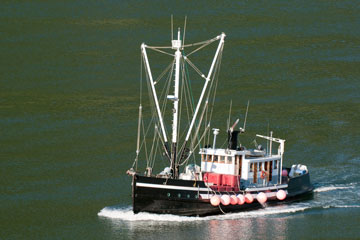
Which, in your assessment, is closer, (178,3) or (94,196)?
(94,196)

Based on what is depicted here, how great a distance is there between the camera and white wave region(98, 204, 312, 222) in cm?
5175

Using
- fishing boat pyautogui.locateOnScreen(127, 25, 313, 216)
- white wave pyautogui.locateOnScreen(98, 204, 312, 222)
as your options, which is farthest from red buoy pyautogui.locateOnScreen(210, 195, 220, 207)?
white wave pyautogui.locateOnScreen(98, 204, 312, 222)

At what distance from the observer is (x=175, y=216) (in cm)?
5191

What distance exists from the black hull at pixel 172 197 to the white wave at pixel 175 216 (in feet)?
0.83

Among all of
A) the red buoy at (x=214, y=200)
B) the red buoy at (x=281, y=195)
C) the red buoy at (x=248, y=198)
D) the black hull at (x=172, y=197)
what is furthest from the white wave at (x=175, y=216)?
the red buoy at (x=214, y=200)

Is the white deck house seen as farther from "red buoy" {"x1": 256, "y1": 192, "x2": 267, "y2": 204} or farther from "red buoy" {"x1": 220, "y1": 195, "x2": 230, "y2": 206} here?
"red buoy" {"x1": 220, "y1": 195, "x2": 230, "y2": 206}

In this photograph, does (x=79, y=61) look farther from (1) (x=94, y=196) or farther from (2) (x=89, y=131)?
(1) (x=94, y=196)

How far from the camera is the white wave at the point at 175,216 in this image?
170 ft

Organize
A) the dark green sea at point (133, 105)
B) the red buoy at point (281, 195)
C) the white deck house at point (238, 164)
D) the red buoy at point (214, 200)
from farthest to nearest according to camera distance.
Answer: the red buoy at point (281, 195) < the white deck house at point (238, 164) < the dark green sea at point (133, 105) < the red buoy at point (214, 200)

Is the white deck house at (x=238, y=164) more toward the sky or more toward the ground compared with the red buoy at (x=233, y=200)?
more toward the sky

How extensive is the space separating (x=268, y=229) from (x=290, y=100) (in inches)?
1010

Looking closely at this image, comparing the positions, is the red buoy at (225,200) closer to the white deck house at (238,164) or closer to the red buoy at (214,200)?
the red buoy at (214,200)

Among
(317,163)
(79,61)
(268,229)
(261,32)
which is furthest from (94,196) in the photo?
(261,32)

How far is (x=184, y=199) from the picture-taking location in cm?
5197
